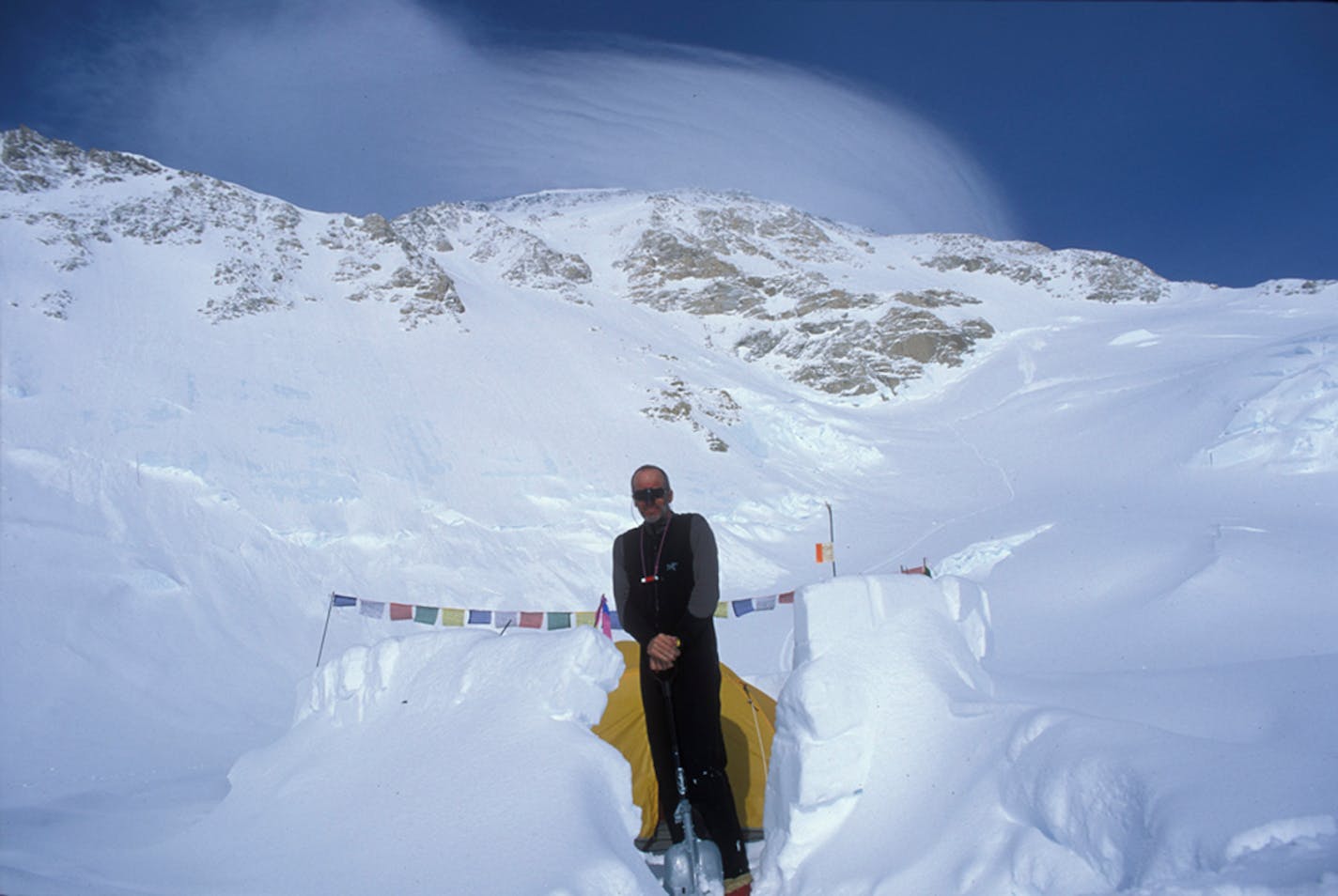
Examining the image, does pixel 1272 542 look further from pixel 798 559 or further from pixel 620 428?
pixel 620 428

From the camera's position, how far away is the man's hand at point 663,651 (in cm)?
387

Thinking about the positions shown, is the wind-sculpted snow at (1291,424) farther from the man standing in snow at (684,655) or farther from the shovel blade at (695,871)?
the shovel blade at (695,871)

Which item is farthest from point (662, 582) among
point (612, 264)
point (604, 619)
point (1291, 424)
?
point (612, 264)

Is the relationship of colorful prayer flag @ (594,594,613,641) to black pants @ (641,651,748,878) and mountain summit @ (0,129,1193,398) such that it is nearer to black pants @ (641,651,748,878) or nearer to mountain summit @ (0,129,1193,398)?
black pants @ (641,651,748,878)

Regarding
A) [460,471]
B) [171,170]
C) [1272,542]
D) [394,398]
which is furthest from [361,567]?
[171,170]

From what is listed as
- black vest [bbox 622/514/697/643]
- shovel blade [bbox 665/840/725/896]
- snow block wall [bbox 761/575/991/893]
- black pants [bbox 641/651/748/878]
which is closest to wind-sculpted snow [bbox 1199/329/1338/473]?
snow block wall [bbox 761/575/991/893]

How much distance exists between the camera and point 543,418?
28453mm

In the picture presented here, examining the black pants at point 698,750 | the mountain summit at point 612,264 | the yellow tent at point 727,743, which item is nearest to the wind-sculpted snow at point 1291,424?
the yellow tent at point 727,743

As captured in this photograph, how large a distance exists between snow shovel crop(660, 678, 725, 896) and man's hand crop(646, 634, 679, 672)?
28.4 inches

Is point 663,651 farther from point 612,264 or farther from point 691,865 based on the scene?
point 612,264

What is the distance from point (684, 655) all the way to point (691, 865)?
1.00 m

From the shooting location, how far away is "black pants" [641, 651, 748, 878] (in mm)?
4062

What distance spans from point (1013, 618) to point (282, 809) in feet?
34.6

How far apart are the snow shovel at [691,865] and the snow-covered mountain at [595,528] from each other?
1.05 ft
